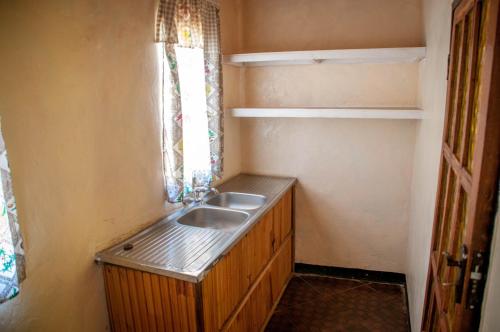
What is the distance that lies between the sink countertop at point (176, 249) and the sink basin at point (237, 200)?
30 centimetres

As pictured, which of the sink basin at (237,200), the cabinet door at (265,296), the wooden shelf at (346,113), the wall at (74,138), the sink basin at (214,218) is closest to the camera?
the wall at (74,138)

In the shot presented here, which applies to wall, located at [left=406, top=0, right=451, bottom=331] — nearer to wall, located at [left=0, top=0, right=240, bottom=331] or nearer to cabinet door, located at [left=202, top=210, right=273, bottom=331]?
cabinet door, located at [left=202, top=210, right=273, bottom=331]

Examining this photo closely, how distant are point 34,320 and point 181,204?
105cm

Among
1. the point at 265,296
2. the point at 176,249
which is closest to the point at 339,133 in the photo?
the point at 265,296

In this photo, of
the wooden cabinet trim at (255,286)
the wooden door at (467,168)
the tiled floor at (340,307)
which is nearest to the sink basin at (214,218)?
the wooden cabinet trim at (255,286)

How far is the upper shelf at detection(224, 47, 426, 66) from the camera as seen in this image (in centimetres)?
227

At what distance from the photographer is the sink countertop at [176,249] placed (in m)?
1.48

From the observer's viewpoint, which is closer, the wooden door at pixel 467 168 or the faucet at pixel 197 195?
the wooden door at pixel 467 168

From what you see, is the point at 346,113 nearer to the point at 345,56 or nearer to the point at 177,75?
the point at 345,56

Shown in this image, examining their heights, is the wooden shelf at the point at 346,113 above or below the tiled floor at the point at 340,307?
above

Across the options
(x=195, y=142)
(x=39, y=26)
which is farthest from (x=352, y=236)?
(x=39, y=26)

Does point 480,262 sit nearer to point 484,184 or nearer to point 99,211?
point 484,184

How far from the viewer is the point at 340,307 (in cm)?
260

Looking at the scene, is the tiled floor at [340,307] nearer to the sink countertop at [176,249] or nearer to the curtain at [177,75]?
the sink countertop at [176,249]
